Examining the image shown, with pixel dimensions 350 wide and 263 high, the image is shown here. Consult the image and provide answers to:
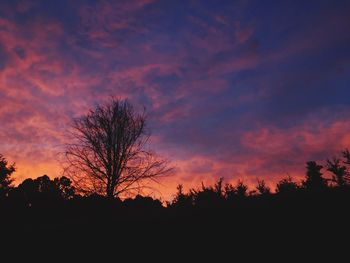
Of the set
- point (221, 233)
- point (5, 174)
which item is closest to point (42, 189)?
point (5, 174)

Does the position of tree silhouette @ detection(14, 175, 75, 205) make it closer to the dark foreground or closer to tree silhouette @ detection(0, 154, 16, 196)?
tree silhouette @ detection(0, 154, 16, 196)

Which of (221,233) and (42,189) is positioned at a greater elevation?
(42,189)

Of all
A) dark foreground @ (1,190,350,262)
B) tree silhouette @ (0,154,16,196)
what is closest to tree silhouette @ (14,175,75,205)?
tree silhouette @ (0,154,16,196)

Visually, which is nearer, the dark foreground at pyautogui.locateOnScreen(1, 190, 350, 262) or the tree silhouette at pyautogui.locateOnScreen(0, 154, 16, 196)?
the dark foreground at pyautogui.locateOnScreen(1, 190, 350, 262)

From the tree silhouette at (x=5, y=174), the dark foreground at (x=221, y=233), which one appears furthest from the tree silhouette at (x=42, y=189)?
the dark foreground at (x=221, y=233)

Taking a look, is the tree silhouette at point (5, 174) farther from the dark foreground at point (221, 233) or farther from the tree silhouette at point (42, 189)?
the dark foreground at point (221, 233)

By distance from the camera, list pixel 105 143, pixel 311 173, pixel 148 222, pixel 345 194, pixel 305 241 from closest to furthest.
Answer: pixel 305 241 → pixel 345 194 → pixel 148 222 → pixel 105 143 → pixel 311 173

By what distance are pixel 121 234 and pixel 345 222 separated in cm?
483

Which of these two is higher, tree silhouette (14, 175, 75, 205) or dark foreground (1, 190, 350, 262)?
tree silhouette (14, 175, 75, 205)

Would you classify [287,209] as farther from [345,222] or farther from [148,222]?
[148,222]

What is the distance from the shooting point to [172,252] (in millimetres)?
5828

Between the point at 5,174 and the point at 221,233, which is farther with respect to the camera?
the point at 5,174

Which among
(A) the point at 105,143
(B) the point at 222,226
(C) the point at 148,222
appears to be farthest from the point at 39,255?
(A) the point at 105,143

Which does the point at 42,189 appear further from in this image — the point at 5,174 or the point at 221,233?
the point at 221,233
